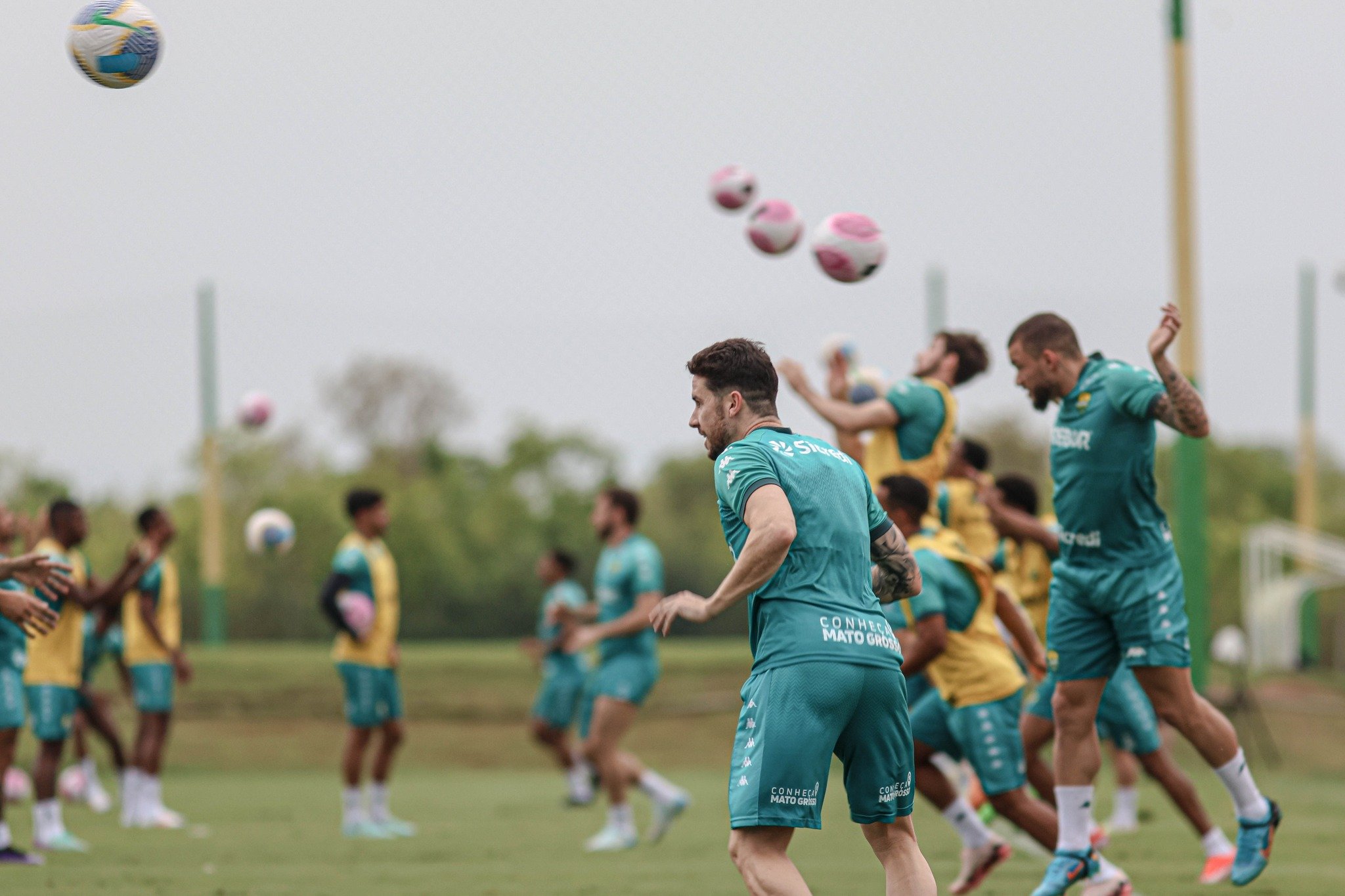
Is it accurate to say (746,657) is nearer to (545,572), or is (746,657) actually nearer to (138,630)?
(545,572)

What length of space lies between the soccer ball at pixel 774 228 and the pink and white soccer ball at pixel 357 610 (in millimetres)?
4193

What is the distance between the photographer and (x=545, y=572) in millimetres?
14445

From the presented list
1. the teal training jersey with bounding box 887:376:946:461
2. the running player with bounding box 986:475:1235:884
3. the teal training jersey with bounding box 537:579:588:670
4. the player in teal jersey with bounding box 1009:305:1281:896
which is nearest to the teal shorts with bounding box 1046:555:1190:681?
the player in teal jersey with bounding box 1009:305:1281:896

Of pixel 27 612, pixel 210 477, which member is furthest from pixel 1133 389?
pixel 210 477

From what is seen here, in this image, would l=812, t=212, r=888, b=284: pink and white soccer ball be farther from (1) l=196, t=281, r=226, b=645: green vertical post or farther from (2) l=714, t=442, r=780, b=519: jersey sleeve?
(1) l=196, t=281, r=226, b=645: green vertical post

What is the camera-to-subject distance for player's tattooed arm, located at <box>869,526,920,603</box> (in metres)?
5.12

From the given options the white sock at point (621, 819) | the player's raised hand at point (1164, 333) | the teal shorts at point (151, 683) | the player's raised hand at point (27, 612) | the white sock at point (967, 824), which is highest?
the player's raised hand at point (1164, 333)

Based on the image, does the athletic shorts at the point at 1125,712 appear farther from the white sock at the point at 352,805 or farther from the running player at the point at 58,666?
the running player at the point at 58,666

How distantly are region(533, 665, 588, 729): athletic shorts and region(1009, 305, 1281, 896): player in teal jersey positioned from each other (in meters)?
8.15

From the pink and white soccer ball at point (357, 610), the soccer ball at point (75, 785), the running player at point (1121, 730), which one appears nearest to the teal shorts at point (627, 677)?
the pink and white soccer ball at point (357, 610)

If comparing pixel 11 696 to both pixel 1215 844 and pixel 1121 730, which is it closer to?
pixel 1121 730

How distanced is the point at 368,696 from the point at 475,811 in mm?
1839

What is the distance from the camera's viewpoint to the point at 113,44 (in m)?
7.69

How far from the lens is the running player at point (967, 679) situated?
277 inches
